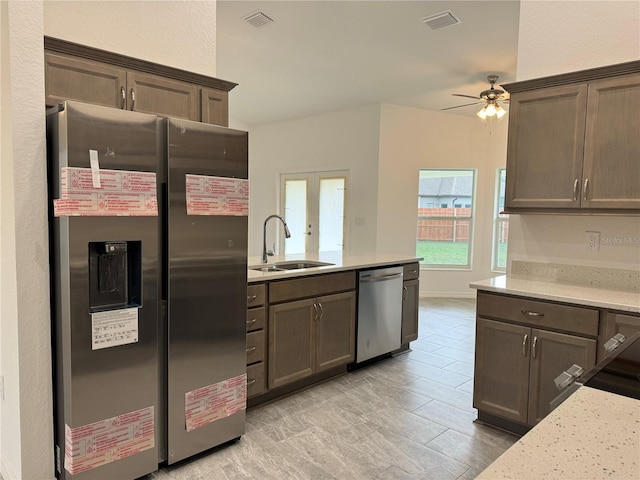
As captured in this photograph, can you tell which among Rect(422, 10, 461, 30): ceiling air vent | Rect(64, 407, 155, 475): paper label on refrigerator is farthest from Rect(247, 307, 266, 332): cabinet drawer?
Rect(422, 10, 461, 30): ceiling air vent

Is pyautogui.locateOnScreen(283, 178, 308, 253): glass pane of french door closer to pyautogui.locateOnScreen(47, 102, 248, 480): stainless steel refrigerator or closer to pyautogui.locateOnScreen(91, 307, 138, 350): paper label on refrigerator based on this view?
pyautogui.locateOnScreen(47, 102, 248, 480): stainless steel refrigerator

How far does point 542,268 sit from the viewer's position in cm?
304

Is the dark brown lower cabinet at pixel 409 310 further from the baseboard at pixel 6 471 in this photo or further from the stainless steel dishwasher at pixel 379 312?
the baseboard at pixel 6 471

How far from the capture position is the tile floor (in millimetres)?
2273

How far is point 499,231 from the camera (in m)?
6.78

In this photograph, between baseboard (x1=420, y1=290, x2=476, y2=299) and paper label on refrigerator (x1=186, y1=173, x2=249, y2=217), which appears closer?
paper label on refrigerator (x1=186, y1=173, x2=249, y2=217)

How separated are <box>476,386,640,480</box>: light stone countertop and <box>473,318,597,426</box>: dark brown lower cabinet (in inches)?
59.2

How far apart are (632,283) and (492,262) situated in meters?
4.19

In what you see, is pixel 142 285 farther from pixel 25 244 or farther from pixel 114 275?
pixel 25 244

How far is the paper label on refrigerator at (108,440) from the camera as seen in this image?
75.3 inches

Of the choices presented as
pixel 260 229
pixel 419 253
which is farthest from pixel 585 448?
pixel 260 229

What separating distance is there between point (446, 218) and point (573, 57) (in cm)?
419

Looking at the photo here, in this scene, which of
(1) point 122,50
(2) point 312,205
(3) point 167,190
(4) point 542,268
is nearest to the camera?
(3) point 167,190

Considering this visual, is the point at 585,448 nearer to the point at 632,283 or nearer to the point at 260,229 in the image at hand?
the point at 632,283
